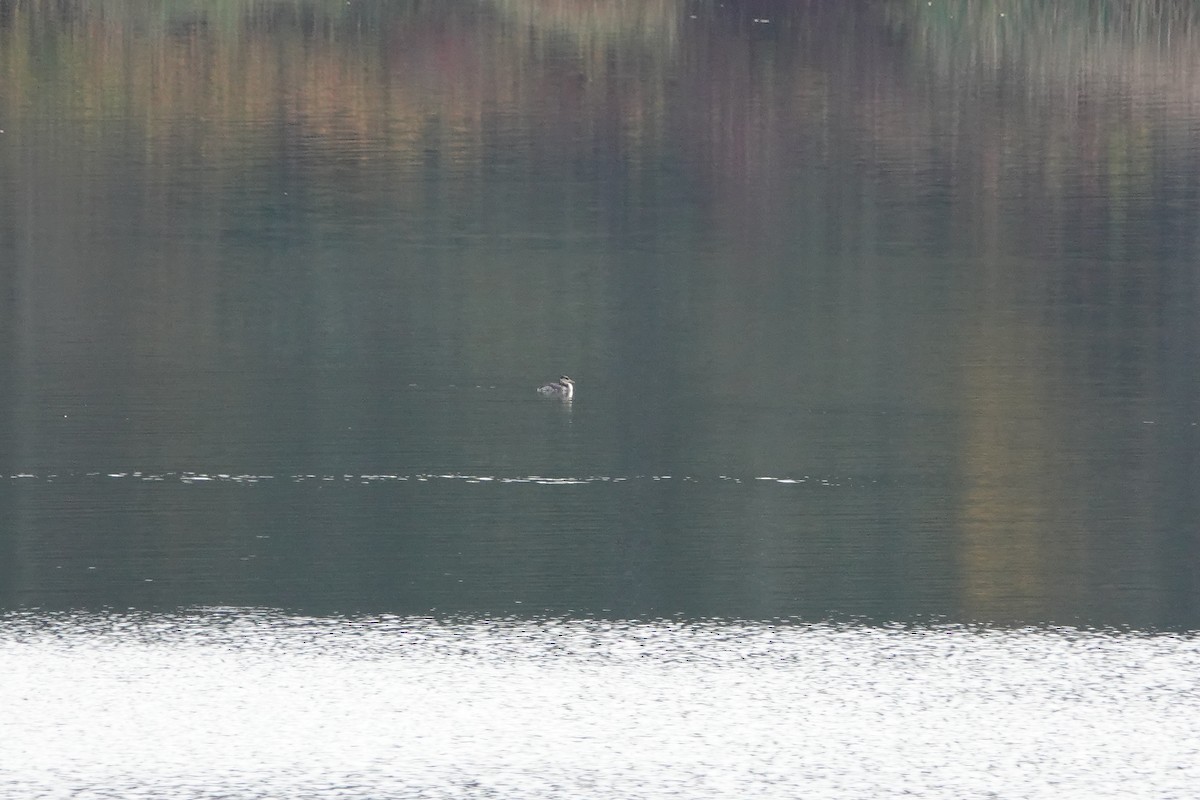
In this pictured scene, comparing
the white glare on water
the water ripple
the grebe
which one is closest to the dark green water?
the water ripple

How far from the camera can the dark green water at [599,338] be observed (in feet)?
45.2

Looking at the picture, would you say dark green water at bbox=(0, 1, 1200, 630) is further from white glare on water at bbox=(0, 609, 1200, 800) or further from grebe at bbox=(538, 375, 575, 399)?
white glare on water at bbox=(0, 609, 1200, 800)

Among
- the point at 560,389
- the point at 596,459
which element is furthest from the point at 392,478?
the point at 560,389

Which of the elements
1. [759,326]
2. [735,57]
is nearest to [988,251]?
[759,326]

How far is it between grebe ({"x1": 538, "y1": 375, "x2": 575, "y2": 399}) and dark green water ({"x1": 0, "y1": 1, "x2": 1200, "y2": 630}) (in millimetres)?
145

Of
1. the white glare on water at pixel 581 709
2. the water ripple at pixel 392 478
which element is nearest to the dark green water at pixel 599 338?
the water ripple at pixel 392 478

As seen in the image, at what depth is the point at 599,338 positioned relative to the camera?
21422 millimetres

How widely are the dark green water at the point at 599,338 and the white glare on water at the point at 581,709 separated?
59 cm

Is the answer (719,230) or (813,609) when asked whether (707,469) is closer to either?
(813,609)

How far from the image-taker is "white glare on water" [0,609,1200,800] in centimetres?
1016

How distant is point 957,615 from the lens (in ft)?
41.7

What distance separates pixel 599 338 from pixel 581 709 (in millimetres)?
10528

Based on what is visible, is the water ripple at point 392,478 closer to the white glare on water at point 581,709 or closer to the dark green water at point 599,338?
the dark green water at point 599,338

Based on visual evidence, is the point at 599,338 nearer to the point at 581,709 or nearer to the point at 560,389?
the point at 560,389
